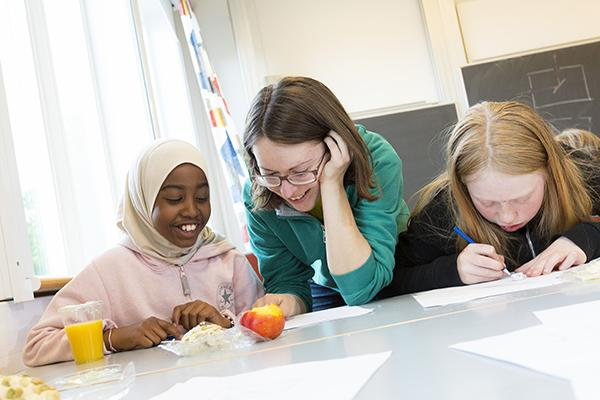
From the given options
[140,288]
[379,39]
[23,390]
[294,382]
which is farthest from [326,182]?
[379,39]

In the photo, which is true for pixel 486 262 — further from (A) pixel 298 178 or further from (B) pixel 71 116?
(B) pixel 71 116

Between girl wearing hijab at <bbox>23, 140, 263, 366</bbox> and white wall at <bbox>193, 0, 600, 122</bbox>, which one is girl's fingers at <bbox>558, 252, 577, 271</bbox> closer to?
girl wearing hijab at <bbox>23, 140, 263, 366</bbox>

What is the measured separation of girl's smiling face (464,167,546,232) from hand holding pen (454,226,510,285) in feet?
0.34

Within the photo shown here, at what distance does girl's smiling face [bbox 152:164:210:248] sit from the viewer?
5.70 ft

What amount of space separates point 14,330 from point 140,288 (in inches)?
11.9

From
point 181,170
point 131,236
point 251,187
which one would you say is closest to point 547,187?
point 251,187

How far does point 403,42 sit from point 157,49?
1.66 m

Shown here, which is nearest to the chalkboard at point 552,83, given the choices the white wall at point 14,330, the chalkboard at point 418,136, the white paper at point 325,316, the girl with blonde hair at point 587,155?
the chalkboard at point 418,136

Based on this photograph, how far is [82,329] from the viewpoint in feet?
4.54

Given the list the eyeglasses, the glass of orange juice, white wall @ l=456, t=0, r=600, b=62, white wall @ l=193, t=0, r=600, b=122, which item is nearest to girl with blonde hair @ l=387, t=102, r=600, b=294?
the eyeglasses

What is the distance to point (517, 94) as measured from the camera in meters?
4.56

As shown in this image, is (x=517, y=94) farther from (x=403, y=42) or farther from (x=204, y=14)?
(x=204, y=14)

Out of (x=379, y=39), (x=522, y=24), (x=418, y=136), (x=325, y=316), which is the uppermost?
(x=379, y=39)

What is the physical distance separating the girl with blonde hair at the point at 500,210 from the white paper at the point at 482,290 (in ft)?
0.24
